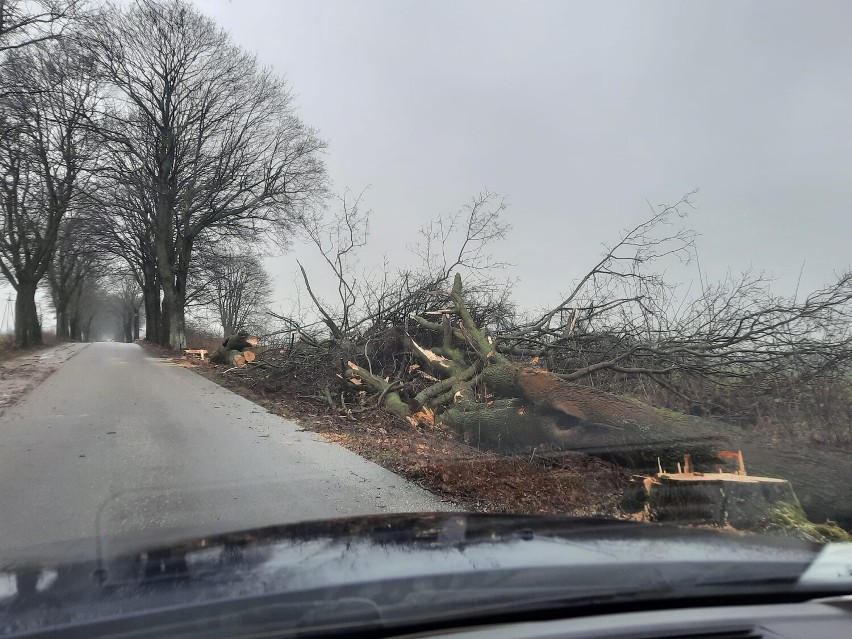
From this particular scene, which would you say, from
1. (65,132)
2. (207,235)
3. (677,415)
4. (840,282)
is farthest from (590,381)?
(207,235)

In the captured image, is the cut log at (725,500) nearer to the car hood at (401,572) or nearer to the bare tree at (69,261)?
the car hood at (401,572)

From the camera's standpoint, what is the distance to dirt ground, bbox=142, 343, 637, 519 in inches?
235

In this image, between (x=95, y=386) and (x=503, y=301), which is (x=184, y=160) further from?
(x=503, y=301)

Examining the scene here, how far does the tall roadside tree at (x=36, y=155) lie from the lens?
15594 mm

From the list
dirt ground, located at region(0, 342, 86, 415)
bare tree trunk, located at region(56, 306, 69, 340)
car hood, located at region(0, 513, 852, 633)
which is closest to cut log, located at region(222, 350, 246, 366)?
dirt ground, located at region(0, 342, 86, 415)

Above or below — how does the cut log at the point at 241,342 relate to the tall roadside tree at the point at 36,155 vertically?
below

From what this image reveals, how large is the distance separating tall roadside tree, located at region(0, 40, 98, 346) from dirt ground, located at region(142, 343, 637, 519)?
36.7 ft

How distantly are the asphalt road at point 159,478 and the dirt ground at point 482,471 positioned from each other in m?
0.30

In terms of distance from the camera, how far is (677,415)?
287 inches

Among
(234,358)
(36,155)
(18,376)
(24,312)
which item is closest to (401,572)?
(18,376)

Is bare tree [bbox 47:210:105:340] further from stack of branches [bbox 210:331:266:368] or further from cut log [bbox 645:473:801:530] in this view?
cut log [bbox 645:473:801:530]

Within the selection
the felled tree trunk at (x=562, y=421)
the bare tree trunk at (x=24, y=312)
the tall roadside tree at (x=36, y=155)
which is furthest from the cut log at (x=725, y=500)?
the bare tree trunk at (x=24, y=312)

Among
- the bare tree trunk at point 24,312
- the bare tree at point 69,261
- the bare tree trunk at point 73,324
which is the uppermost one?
the bare tree at point 69,261

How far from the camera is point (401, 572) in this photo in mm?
2480
